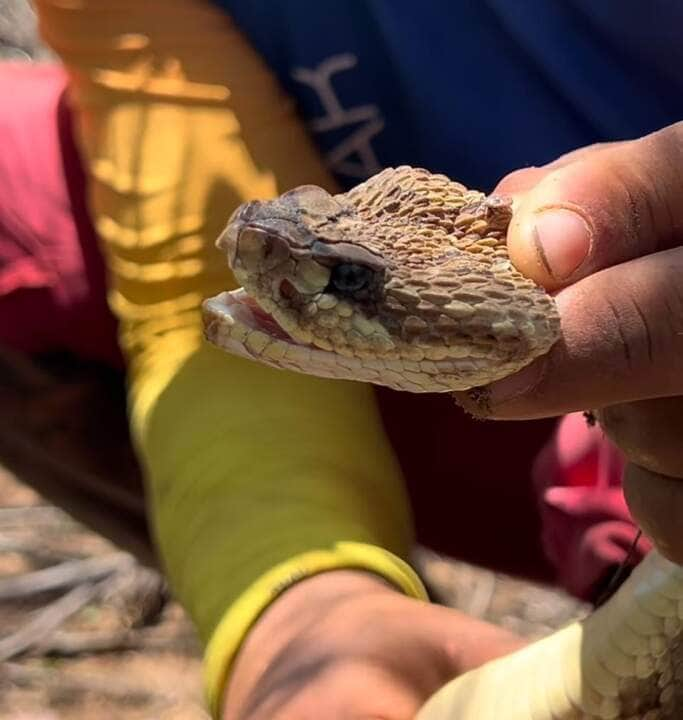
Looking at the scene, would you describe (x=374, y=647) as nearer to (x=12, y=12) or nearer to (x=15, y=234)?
(x=15, y=234)

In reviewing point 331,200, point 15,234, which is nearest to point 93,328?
point 15,234

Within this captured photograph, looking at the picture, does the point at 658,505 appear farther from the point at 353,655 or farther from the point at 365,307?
the point at 353,655

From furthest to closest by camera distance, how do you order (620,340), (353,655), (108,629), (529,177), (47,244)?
1. (108,629)
2. (47,244)
3. (353,655)
4. (529,177)
5. (620,340)

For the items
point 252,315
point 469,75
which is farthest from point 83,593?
point 252,315

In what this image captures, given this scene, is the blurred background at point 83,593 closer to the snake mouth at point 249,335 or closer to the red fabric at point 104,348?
the red fabric at point 104,348

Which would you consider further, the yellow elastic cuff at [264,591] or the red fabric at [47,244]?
the red fabric at [47,244]

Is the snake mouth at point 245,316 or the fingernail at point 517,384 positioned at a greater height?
the snake mouth at point 245,316

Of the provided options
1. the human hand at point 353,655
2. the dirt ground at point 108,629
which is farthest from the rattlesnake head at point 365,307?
the dirt ground at point 108,629
